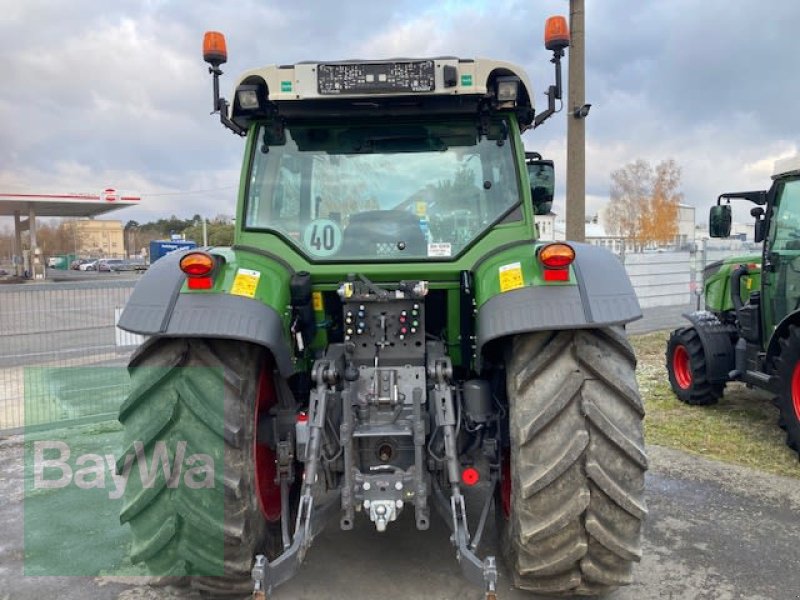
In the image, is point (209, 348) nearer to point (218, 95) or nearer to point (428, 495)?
point (428, 495)

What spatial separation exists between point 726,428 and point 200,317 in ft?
18.0

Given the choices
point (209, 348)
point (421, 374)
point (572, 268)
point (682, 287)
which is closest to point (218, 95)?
point (209, 348)

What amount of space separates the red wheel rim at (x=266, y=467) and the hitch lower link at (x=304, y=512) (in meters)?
0.11

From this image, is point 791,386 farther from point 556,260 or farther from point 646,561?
point 556,260

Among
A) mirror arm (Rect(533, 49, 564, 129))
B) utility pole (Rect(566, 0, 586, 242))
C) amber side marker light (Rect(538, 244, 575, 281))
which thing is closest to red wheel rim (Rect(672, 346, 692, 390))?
utility pole (Rect(566, 0, 586, 242))

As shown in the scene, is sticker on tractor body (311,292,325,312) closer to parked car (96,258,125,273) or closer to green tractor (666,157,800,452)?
green tractor (666,157,800,452)

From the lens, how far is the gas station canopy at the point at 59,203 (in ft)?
117

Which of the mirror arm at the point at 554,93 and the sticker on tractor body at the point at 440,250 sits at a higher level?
the mirror arm at the point at 554,93

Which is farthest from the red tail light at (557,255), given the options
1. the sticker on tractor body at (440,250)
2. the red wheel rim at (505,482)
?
the red wheel rim at (505,482)

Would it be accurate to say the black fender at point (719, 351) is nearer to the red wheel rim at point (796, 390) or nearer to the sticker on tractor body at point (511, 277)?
the red wheel rim at point (796, 390)

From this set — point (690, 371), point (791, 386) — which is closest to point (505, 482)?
point (791, 386)

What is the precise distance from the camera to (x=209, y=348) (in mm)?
2932

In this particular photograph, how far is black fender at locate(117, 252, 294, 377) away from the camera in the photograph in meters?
2.78

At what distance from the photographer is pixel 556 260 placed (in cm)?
279
